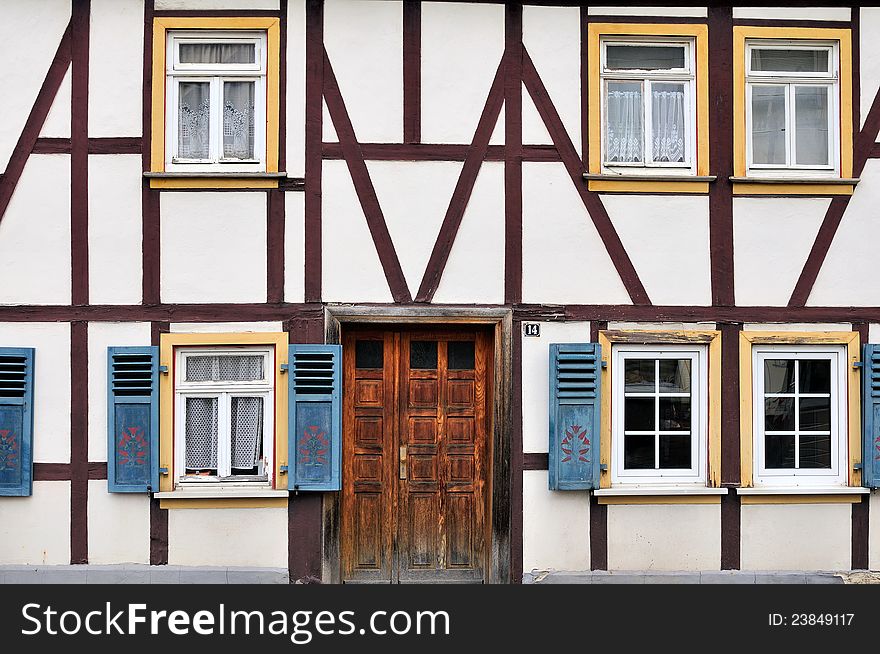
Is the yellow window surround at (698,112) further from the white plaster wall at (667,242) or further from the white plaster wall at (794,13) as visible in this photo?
the white plaster wall at (794,13)

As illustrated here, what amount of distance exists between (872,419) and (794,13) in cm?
353

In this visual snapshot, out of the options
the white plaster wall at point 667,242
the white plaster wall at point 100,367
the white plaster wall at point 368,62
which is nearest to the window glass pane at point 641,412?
the white plaster wall at point 667,242

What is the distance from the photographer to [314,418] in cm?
781

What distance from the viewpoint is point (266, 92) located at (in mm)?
7980

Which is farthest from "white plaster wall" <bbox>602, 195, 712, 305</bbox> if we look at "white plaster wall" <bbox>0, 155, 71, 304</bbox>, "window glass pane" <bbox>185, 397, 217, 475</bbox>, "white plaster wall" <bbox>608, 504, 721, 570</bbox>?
"white plaster wall" <bbox>0, 155, 71, 304</bbox>

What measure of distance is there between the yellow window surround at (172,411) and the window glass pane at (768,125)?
441 centimetres

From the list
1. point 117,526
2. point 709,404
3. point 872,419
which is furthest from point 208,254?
point 872,419

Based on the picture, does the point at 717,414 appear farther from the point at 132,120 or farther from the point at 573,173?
the point at 132,120

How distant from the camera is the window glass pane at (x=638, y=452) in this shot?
811 centimetres

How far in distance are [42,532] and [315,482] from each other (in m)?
2.29

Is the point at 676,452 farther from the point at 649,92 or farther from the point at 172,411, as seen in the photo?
the point at 172,411

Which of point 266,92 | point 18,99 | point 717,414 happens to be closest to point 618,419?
point 717,414

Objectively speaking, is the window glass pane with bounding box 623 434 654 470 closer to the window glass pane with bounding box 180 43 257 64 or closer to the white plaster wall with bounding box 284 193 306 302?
the white plaster wall with bounding box 284 193 306 302

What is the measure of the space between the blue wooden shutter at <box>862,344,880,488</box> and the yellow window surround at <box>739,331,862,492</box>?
0.27 ft
